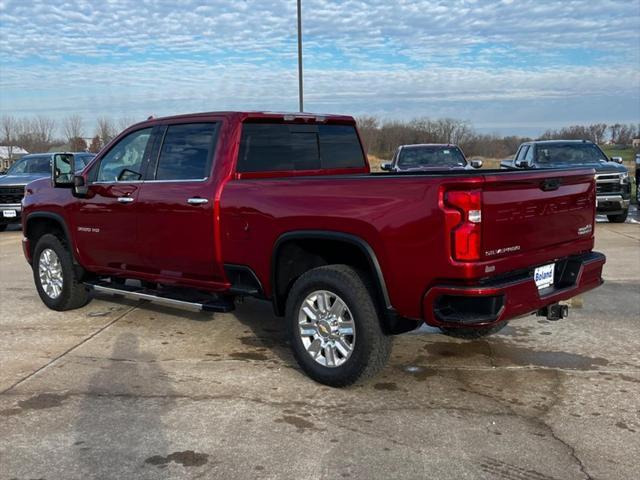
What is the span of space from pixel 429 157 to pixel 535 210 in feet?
38.3

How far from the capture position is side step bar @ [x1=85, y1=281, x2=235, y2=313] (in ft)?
17.3

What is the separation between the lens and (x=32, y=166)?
1652 centimetres

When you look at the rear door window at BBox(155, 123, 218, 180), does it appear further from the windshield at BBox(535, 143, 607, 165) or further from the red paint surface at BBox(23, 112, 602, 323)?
the windshield at BBox(535, 143, 607, 165)

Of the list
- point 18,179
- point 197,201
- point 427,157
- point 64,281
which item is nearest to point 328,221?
point 197,201

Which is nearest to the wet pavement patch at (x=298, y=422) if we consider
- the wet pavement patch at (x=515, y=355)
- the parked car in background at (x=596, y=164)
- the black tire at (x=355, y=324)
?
the black tire at (x=355, y=324)

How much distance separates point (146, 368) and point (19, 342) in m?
1.53

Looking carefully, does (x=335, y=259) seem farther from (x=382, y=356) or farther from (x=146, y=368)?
(x=146, y=368)

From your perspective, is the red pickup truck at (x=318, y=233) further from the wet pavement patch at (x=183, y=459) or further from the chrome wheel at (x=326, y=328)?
the wet pavement patch at (x=183, y=459)

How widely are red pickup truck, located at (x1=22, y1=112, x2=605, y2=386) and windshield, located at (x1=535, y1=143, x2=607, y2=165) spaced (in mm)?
9032

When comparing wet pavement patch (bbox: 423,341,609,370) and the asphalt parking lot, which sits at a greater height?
the asphalt parking lot

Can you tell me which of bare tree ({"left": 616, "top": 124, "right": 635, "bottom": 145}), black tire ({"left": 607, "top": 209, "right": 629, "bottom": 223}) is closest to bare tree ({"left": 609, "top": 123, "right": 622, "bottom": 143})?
bare tree ({"left": 616, "top": 124, "right": 635, "bottom": 145})

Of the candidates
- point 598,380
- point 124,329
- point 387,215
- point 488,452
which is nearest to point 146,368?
point 124,329

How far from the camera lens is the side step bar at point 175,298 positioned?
5258mm

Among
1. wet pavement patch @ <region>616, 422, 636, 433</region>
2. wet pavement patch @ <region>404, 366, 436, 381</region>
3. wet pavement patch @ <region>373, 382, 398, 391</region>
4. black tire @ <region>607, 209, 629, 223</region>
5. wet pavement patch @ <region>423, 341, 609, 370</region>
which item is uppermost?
wet pavement patch @ <region>616, 422, 636, 433</region>
